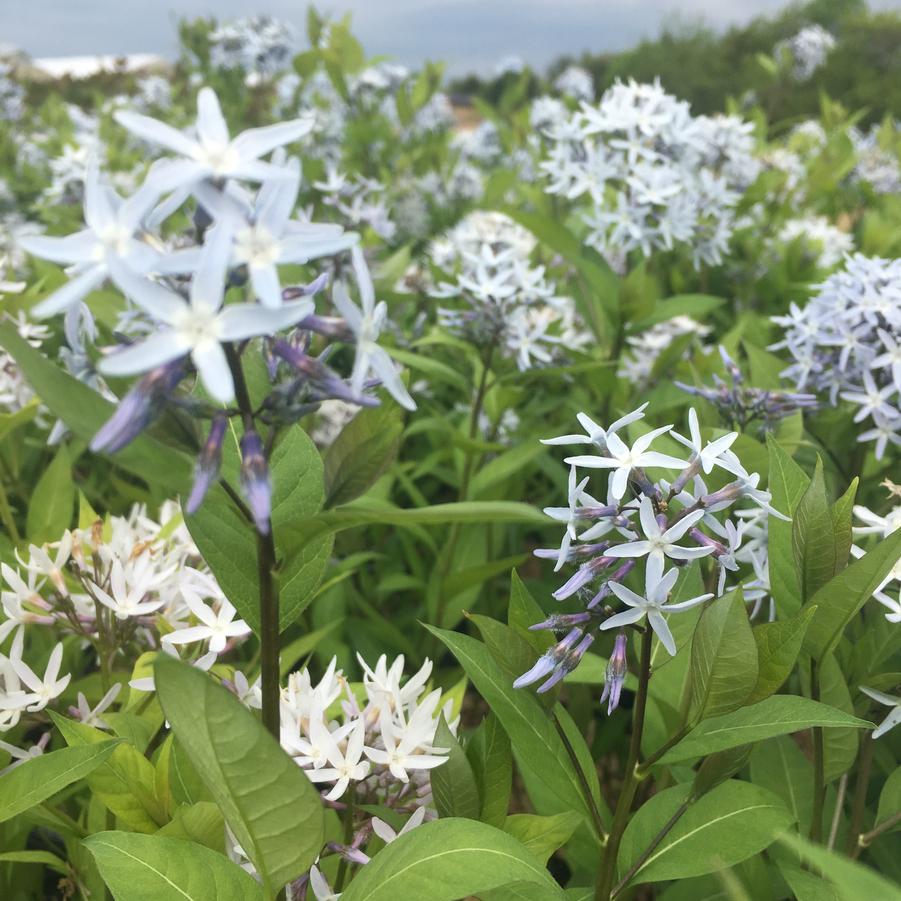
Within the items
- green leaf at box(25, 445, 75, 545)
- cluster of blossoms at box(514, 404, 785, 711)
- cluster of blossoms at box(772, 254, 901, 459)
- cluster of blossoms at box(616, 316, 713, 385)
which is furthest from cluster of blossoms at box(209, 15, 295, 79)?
cluster of blossoms at box(514, 404, 785, 711)

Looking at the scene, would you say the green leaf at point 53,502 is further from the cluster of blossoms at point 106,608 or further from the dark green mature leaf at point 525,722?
the dark green mature leaf at point 525,722

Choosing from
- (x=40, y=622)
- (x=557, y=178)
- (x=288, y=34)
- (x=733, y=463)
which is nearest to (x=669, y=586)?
(x=733, y=463)

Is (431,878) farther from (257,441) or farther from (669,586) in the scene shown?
(257,441)

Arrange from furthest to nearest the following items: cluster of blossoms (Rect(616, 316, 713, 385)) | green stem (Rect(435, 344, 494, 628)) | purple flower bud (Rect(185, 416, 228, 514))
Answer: cluster of blossoms (Rect(616, 316, 713, 385)) < green stem (Rect(435, 344, 494, 628)) < purple flower bud (Rect(185, 416, 228, 514))

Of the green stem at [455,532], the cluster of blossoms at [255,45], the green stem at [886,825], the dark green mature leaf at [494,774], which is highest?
the cluster of blossoms at [255,45]

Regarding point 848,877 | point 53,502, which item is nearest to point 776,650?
point 848,877

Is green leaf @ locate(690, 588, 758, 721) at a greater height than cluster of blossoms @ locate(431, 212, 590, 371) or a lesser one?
greater

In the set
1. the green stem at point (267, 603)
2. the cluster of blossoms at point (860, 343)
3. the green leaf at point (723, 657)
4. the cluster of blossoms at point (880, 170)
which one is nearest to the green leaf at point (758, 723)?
the green leaf at point (723, 657)

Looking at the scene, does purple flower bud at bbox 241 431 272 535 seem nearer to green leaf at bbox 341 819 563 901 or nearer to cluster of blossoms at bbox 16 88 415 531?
cluster of blossoms at bbox 16 88 415 531
